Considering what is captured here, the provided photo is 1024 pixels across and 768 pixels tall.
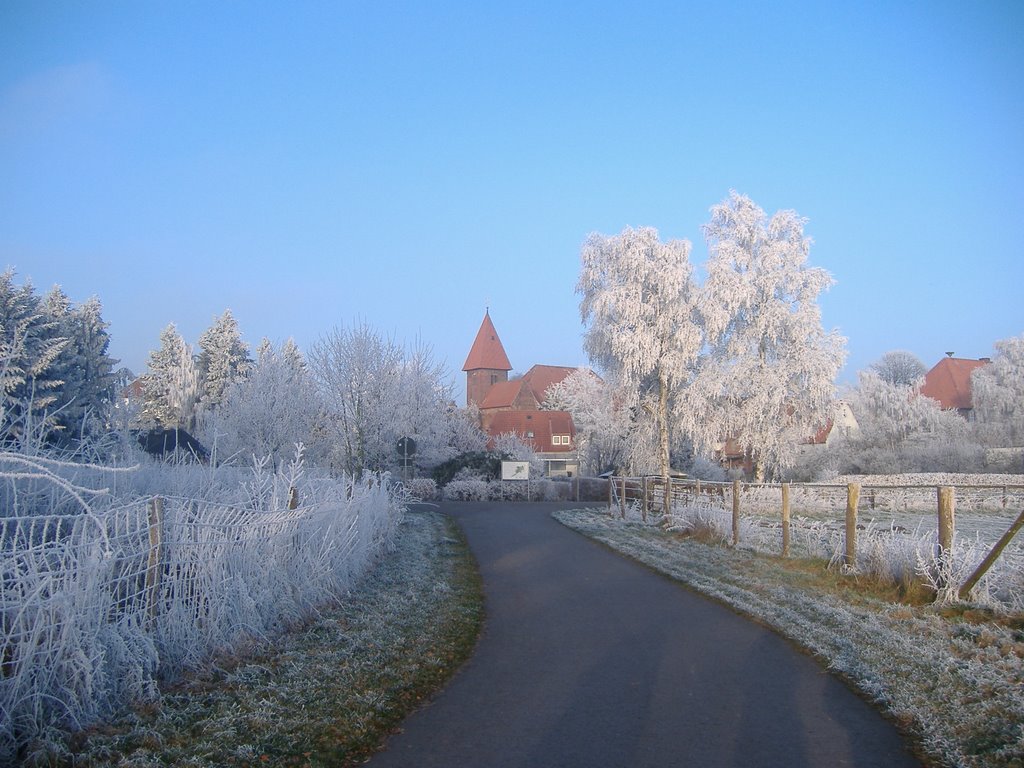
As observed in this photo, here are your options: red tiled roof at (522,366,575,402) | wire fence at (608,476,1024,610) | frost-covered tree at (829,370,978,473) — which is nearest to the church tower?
red tiled roof at (522,366,575,402)

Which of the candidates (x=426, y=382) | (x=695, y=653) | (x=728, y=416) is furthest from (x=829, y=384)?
(x=695, y=653)

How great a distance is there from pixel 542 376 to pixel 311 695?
82.1m

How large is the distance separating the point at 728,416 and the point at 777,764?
30.4 meters

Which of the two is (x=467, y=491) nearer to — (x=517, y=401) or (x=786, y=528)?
(x=786, y=528)

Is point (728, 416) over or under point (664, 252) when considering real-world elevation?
under

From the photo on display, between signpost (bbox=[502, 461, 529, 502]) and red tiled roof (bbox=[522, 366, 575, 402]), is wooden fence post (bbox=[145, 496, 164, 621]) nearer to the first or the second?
signpost (bbox=[502, 461, 529, 502])

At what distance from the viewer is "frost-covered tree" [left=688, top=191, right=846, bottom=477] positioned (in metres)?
33.9

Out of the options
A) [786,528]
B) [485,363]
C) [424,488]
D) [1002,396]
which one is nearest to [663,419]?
[424,488]

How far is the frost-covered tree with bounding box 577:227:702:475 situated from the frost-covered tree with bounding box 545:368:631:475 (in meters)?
1.48

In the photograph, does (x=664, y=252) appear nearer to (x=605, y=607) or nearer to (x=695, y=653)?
(x=605, y=607)

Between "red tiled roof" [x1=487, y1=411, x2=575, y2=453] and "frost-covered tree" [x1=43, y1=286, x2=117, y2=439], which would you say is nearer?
"frost-covered tree" [x1=43, y1=286, x2=117, y2=439]

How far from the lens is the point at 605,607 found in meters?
A: 10.8

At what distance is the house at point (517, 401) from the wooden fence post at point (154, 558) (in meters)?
52.8

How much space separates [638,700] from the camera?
6.46 metres
